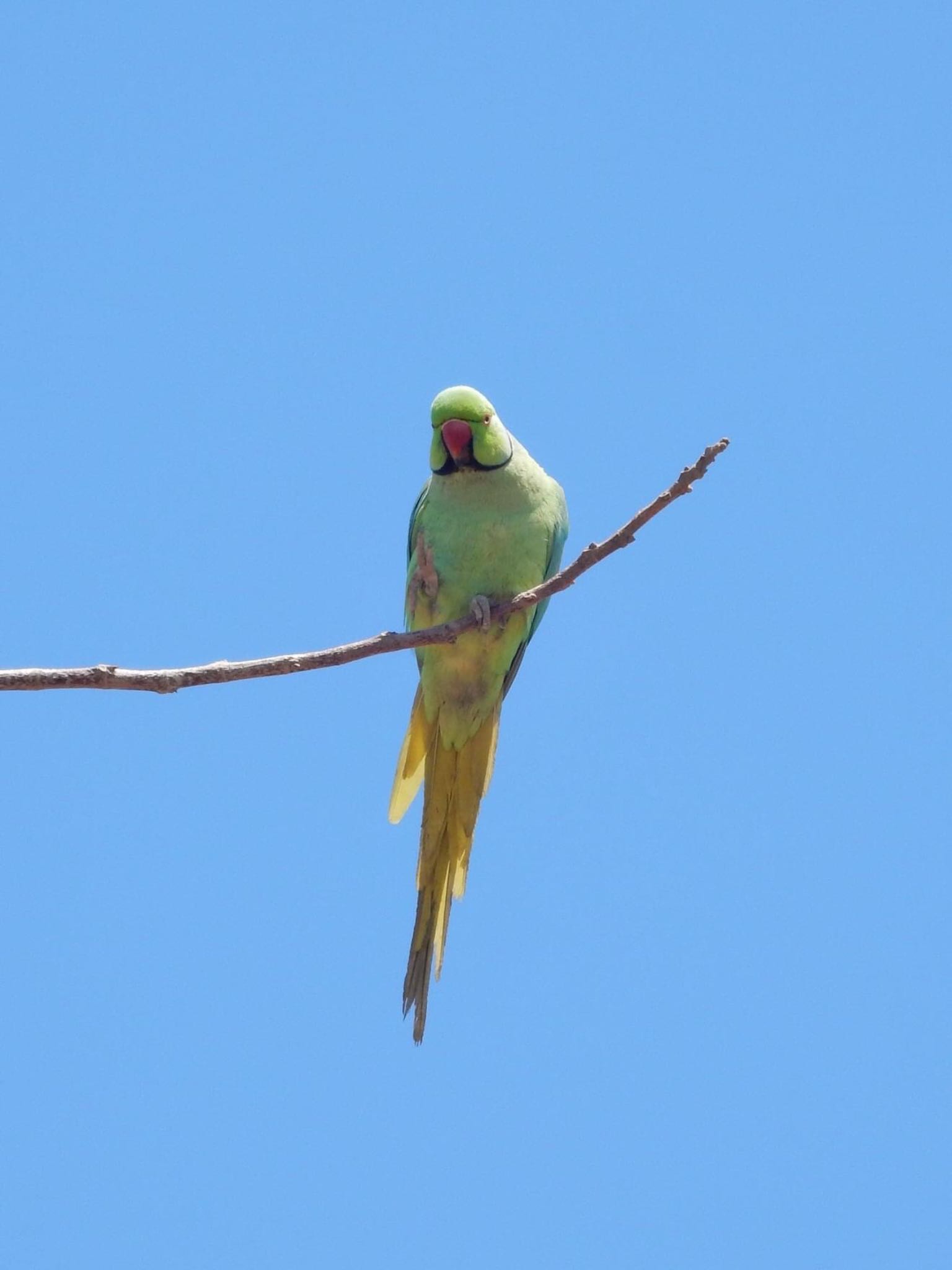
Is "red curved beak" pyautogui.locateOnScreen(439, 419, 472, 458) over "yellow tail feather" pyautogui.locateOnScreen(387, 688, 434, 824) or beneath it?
over

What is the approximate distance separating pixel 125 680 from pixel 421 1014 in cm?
246

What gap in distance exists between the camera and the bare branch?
3.53 metres

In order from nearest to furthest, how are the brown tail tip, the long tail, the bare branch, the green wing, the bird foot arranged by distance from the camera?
1. the bare branch
2. the bird foot
3. the brown tail tip
4. the long tail
5. the green wing

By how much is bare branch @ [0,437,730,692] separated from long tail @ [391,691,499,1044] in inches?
60.5

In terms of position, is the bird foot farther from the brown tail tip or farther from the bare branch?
the brown tail tip

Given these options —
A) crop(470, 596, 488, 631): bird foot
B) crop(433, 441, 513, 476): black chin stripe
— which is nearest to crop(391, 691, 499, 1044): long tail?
crop(470, 596, 488, 631): bird foot

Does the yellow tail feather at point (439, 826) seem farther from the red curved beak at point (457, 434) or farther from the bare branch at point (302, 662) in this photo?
the bare branch at point (302, 662)

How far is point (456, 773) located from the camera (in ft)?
19.5

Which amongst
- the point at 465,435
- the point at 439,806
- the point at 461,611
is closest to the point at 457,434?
the point at 465,435

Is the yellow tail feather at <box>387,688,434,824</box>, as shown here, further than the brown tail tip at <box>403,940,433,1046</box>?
Yes

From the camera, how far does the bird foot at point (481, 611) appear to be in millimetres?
5320

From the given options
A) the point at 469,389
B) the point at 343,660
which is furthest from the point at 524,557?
the point at 343,660

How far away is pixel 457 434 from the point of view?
18.2 ft

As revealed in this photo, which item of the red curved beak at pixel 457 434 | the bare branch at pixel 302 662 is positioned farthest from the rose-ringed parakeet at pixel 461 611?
the bare branch at pixel 302 662
